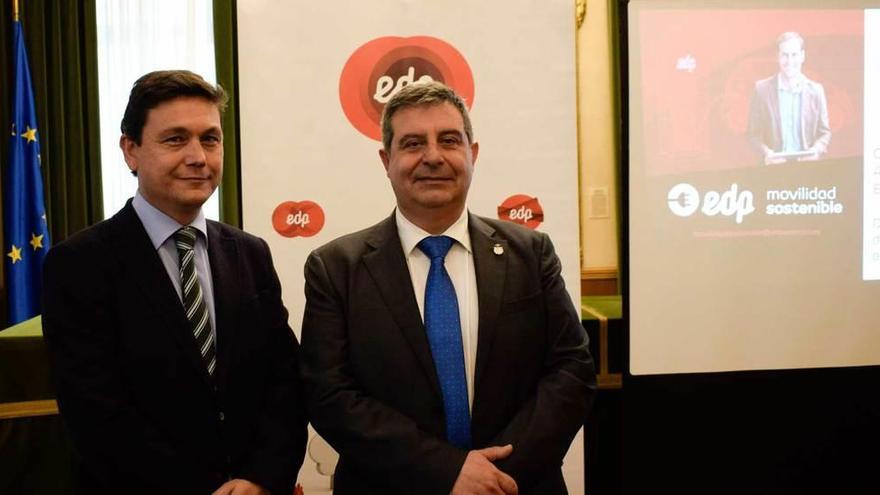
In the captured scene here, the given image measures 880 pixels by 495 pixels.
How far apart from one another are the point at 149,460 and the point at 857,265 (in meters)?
2.56

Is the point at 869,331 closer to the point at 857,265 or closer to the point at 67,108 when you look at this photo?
the point at 857,265

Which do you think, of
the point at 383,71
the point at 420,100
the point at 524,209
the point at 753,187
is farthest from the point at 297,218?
the point at 753,187

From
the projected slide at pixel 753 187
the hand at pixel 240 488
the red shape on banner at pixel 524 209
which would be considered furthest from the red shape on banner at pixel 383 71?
the hand at pixel 240 488

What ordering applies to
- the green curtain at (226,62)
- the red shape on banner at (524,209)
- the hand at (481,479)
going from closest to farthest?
the hand at (481,479), the red shape on banner at (524,209), the green curtain at (226,62)

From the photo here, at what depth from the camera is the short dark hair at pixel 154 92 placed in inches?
59.9

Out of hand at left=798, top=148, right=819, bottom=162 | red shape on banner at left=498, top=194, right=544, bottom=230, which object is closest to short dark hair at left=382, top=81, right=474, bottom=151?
red shape on banner at left=498, top=194, right=544, bottom=230

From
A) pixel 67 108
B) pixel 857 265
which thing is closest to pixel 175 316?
pixel 857 265

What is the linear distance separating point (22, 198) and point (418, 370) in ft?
10.9

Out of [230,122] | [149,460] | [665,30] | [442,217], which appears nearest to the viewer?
[149,460]

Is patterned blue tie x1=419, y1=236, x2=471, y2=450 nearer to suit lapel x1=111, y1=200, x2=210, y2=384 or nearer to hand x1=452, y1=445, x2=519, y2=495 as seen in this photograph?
hand x1=452, y1=445, x2=519, y2=495

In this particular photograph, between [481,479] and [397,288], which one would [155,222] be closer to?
[397,288]

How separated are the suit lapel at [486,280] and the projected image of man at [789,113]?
5.00 ft

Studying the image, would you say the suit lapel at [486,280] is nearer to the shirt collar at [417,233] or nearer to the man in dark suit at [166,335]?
the shirt collar at [417,233]

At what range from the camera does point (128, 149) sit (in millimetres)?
1566
